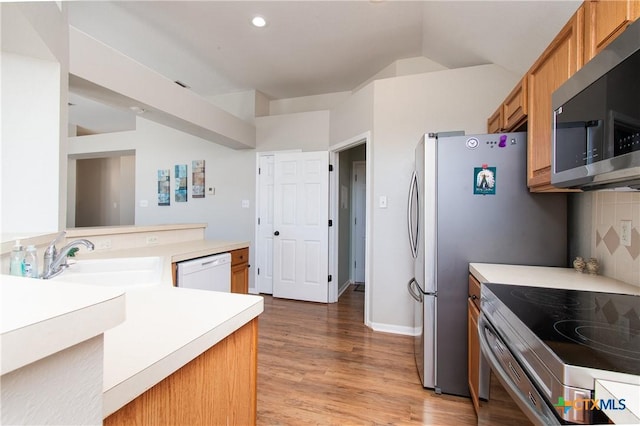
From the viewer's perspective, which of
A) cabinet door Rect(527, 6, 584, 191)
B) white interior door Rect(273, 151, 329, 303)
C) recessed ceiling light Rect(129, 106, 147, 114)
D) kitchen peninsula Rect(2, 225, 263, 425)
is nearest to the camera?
kitchen peninsula Rect(2, 225, 263, 425)

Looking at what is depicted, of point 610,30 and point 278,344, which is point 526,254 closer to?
point 610,30

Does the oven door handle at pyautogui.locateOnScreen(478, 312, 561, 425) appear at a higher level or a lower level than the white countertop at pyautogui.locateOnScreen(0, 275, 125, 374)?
lower

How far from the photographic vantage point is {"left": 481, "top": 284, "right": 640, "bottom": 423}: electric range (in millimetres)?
631

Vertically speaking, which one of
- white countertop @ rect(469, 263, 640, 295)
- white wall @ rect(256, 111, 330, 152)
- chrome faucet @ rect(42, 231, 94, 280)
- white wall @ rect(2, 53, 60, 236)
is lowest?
white countertop @ rect(469, 263, 640, 295)

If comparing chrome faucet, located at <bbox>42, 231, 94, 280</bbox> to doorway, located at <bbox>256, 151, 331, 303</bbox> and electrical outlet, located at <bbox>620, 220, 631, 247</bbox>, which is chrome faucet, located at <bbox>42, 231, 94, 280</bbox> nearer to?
electrical outlet, located at <bbox>620, 220, 631, 247</bbox>

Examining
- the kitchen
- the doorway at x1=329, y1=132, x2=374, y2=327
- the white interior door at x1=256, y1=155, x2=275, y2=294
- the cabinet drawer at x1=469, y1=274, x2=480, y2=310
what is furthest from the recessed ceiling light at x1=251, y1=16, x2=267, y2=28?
the cabinet drawer at x1=469, y1=274, x2=480, y2=310

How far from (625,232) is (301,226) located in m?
2.93

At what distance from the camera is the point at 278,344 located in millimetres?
2439

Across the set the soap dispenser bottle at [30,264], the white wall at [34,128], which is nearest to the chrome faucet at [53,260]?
the soap dispenser bottle at [30,264]

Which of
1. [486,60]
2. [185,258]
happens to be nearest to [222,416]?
[185,258]

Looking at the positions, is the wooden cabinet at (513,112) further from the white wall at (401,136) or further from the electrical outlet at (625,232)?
the electrical outlet at (625,232)

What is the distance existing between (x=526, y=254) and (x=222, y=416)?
72.9 inches

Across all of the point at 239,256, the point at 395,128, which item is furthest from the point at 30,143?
the point at 395,128

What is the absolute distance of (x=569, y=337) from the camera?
783 mm
